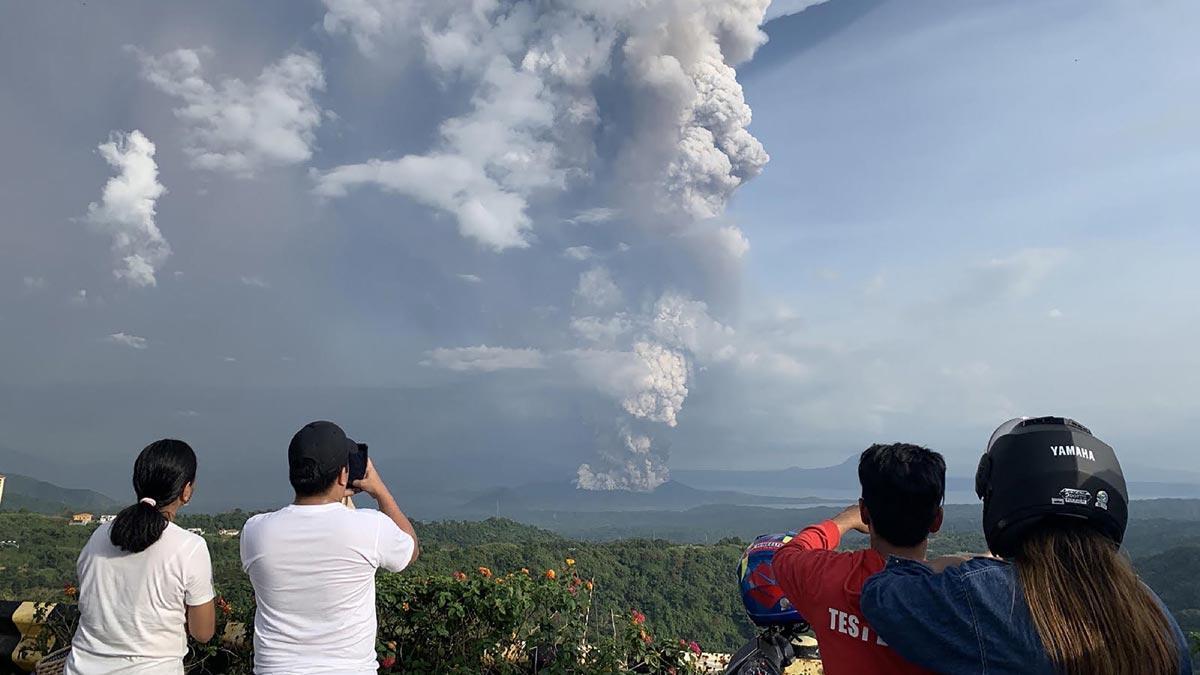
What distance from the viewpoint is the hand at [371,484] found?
277cm

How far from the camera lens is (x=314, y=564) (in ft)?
8.28

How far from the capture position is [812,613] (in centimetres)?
197

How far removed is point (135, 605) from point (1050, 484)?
9.41ft

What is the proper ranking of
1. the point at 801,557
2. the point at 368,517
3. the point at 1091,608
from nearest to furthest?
the point at 1091,608 → the point at 801,557 → the point at 368,517

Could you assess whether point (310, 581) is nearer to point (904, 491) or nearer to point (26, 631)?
point (904, 491)

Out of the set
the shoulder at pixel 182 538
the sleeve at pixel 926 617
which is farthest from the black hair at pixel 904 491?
the shoulder at pixel 182 538

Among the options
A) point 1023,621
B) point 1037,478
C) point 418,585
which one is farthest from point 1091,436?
point 418,585

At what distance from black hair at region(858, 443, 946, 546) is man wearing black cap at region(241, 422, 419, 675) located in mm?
1588

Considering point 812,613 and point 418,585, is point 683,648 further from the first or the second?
point 812,613

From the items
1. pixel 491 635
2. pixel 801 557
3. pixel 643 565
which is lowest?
pixel 643 565

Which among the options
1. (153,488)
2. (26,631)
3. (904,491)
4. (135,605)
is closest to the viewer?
(904,491)

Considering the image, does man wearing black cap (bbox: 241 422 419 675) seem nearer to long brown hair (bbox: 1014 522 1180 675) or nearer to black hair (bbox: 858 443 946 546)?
black hair (bbox: 858 443 946 546)

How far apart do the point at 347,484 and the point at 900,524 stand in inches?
72.0

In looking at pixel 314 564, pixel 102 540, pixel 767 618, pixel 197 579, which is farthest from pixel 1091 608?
pixel 102 540
